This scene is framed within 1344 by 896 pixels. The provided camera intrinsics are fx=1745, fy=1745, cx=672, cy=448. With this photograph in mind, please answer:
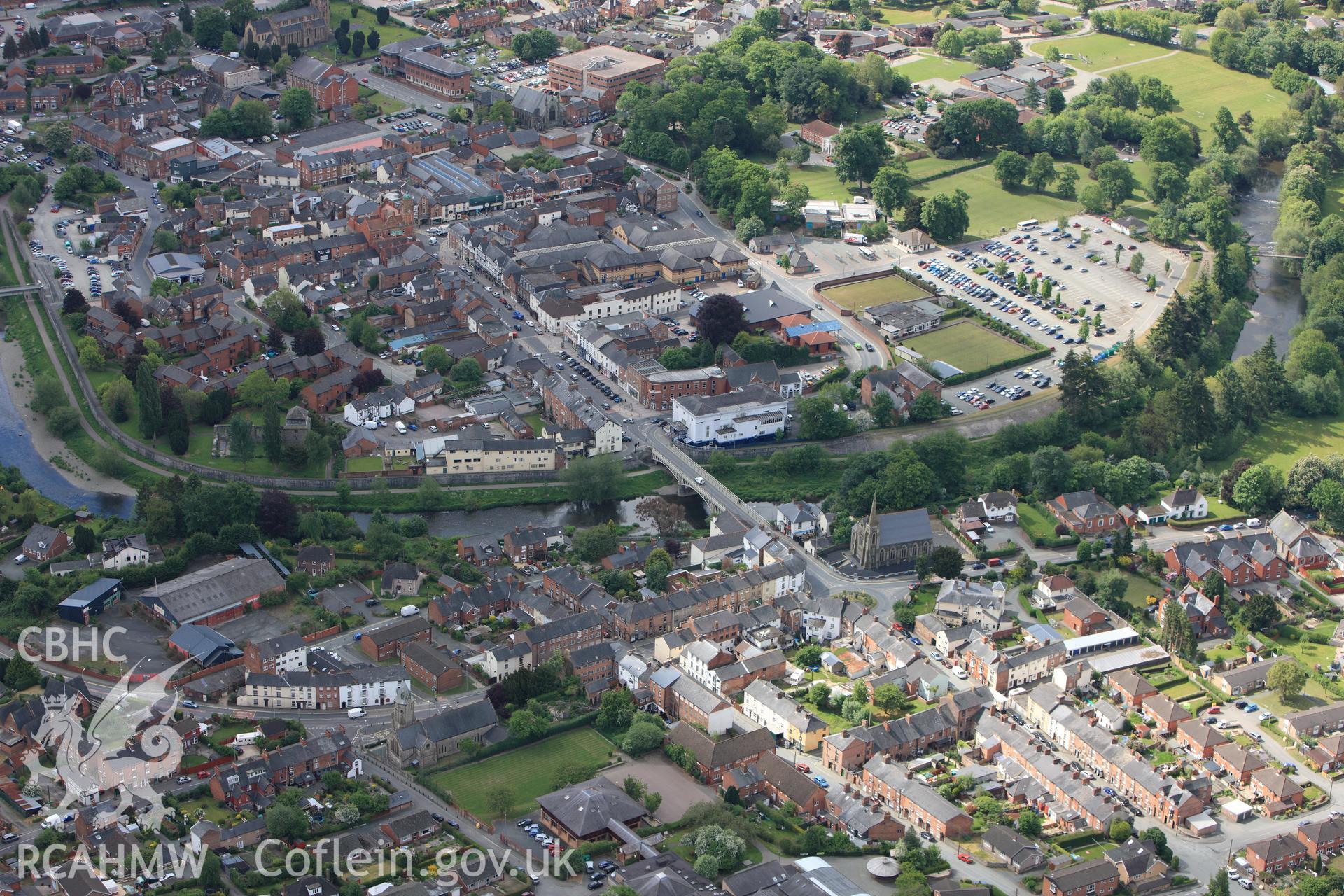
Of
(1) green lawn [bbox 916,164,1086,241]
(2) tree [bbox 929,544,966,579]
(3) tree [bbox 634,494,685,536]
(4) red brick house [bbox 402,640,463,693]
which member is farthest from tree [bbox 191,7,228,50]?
(2) tree [bbox 929,544,966,579]

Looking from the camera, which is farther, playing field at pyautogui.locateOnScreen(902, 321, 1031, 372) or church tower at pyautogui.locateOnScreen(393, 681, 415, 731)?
playing field at pyautogui.locateOnScreen(902, 321, 1031, 372)

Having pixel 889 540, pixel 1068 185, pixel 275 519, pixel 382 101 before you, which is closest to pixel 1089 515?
pixel 889 540

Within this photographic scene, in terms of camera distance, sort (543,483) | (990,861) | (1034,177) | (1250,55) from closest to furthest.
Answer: (990,861) → (543,483) → (1034,177) → (1250,55)

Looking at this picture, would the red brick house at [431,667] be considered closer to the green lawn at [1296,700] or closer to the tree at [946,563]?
the tree at [946,563]

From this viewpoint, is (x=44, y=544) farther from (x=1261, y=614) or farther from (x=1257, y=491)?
(x=1257, y=491)

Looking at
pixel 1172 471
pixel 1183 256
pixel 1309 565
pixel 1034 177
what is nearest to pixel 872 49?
pixel 1034 177

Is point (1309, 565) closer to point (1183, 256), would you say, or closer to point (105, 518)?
point (1183, 256)

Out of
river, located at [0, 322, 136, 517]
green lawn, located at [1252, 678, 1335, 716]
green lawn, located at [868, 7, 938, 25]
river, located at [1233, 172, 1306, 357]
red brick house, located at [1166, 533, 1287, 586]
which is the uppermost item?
green lawn, located at [868, 7, 938, 25]

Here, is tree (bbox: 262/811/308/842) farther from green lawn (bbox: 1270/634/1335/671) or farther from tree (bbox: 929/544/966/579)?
green lawn (bbox: 1270/634/1335/671)
